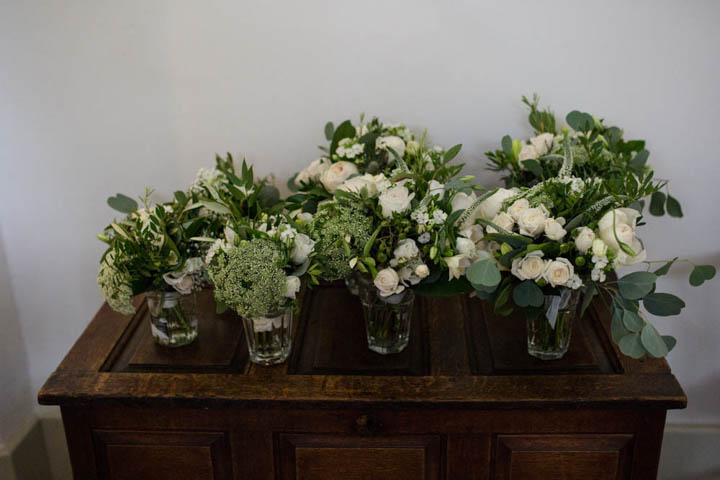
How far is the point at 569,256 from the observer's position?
1.18 m

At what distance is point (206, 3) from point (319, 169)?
0.50 m

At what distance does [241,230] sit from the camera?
4.02 ft

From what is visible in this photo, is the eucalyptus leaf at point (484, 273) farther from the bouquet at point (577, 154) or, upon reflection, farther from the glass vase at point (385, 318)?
the bouquet at point (577, 154)

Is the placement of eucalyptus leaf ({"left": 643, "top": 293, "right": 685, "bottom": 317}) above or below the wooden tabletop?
above

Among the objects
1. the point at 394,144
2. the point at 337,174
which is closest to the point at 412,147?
the point at 394,144

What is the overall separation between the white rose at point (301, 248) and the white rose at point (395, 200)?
15 cm

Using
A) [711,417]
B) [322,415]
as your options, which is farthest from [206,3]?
[711,417]

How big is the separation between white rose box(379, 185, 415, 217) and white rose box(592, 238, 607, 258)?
0.32 metres

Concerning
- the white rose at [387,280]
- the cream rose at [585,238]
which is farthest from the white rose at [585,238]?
the white rose at [387,280]

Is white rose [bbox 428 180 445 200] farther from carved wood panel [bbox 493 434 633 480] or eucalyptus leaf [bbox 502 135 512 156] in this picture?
carved wood panel [bbox 493 434 633 480]

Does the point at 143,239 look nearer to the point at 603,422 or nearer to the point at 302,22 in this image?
the point at 302,22

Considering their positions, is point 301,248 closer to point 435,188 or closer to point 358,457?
point 435,188

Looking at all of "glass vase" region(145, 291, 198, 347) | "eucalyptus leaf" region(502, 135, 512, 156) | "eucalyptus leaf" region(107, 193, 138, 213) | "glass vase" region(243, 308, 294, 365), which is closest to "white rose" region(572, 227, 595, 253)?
"eucalyptus leaf" region(502, 135, 512, 156)

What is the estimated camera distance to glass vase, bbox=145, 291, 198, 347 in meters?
1.40
